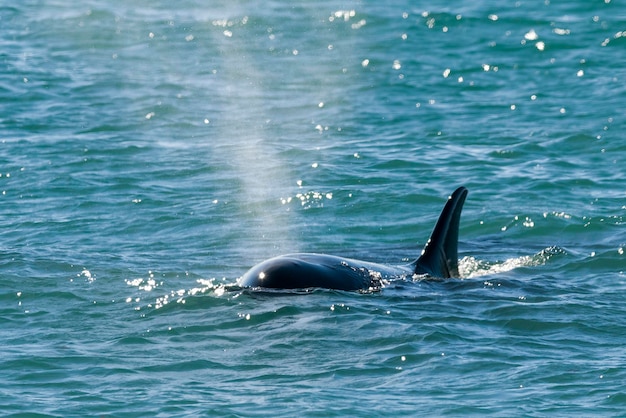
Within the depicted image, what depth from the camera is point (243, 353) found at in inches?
416

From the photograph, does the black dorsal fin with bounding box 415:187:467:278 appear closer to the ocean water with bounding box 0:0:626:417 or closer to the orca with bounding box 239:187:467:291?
the orca with bounding box 239:187:467:291

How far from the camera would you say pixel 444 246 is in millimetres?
13430

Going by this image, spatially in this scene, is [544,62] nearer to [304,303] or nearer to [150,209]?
[150,209]

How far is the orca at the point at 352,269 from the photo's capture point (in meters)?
12.0

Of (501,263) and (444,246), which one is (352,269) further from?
(501,263)

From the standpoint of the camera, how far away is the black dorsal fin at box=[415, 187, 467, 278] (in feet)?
43.8

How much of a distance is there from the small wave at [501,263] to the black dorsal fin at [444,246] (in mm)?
498

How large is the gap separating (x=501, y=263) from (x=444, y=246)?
1398 millimetres

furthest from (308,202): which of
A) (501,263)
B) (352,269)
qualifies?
(352,269)

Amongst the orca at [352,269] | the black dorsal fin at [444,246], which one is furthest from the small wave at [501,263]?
the orca at [352,269]

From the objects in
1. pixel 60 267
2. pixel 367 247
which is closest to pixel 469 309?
pixel 367 247

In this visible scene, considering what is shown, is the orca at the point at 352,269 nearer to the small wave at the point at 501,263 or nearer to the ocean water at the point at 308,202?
the ocean water at the point at 308,202

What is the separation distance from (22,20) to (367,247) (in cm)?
1953

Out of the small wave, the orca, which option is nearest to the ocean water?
the small wave
